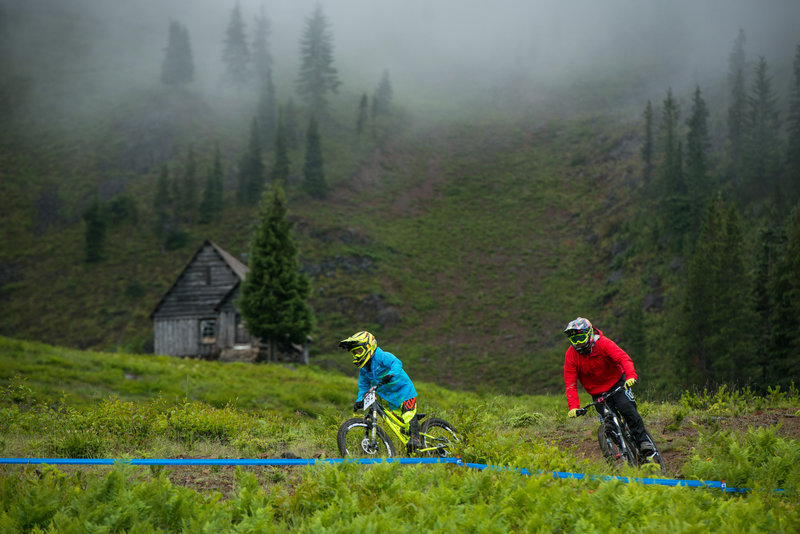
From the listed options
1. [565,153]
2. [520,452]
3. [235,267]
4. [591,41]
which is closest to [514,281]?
[235,267]

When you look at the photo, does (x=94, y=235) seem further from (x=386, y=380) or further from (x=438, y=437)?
(x=438, y=437)

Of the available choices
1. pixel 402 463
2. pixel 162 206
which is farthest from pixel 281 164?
pixel 402 463

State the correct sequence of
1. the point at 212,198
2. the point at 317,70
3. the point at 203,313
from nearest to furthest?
the point at 203,313
the point at 212,198
the point at 317,70

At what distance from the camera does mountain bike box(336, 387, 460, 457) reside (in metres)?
7.82

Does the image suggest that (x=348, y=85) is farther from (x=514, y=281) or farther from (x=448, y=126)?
(x=514, y=281)

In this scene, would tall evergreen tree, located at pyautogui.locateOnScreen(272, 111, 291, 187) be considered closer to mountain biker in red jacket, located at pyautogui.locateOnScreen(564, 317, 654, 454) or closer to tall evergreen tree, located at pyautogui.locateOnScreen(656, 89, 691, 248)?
tall evergreen tree, located at pyautogui.locateOnScreen(656, 89, 691, 248)

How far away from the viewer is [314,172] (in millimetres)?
67875

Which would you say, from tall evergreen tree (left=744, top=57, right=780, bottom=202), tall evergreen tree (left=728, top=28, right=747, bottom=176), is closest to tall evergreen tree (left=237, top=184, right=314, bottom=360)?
tall evergreen tree (left=744, top=57, right=780, bottom=202)

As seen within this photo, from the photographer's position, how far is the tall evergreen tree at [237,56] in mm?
107812

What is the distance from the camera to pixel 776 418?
10.1 meters

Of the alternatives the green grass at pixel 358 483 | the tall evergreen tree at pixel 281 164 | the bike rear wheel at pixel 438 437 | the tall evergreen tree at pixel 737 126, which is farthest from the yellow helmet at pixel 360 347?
the tall evergreen tree at pixel 281 164

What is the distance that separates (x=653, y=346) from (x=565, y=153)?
50.3m

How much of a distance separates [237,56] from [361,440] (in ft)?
379

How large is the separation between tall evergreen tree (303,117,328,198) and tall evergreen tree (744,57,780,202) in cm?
4539
